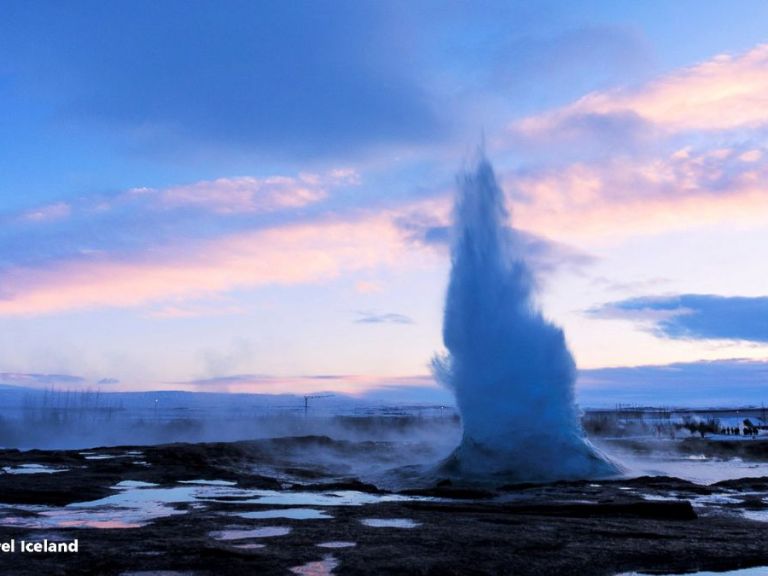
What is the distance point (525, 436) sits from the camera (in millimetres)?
24328

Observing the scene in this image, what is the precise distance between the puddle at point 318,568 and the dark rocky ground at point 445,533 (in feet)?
0.18

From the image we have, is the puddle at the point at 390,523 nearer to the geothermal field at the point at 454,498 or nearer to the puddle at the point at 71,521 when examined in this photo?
the geothermal field at the point at 454,498

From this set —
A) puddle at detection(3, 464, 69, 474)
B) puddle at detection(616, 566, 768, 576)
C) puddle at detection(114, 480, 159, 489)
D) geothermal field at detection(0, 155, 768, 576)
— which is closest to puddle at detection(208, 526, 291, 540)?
geothermal field at detection(0, 155, 768, 576)

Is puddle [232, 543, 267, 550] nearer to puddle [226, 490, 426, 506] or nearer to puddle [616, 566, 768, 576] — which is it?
puddle [616, 566, 768, 576]

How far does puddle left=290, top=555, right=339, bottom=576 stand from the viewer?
8.20 m

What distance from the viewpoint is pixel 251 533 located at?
35.6 ft

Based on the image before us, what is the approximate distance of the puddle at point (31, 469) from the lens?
2101 centimetres

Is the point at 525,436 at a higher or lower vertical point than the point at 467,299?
lower

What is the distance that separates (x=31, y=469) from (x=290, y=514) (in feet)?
41.8

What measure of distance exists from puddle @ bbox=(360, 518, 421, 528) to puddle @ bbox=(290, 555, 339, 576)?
116 inches

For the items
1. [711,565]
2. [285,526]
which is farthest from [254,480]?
[711,565]

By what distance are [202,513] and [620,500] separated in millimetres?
8524

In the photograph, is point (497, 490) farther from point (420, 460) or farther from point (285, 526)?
point (420, 460)

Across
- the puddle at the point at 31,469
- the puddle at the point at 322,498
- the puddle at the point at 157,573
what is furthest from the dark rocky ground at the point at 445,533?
the puddle at the point at 31,469
